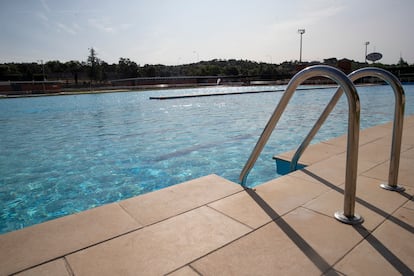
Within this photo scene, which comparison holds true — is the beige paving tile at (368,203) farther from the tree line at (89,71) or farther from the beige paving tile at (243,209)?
the tree line at (89,71)

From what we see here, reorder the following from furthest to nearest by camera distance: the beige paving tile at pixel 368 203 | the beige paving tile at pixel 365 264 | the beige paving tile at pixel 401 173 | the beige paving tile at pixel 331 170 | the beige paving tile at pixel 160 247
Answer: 1. the beige paving tile at pixel 331 170
2. the beige paving tile at pixel 401 173
3. the beige paving tile at pixel 368 203
4. the beige paving tile at pixel 160 247
5. the beige paving tile at pixel 365 264

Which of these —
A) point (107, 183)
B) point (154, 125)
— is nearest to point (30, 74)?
point (154, 125)

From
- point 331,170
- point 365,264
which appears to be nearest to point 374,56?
point 331,170

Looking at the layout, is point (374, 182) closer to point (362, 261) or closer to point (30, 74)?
point (362, 261)

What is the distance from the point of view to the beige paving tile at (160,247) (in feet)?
5.10

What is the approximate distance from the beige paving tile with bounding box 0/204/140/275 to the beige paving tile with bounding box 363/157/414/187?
2.43 meters

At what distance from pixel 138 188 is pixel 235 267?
3.32 m

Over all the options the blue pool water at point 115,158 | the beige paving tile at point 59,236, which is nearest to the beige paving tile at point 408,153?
the blue pool water at point 115,158

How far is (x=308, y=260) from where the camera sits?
155cm

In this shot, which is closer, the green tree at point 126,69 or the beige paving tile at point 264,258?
→ the beige paving tile at point 264,258

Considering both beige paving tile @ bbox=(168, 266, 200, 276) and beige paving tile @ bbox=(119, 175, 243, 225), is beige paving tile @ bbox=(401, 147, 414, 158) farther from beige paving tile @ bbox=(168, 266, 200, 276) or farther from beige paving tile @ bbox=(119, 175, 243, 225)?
beige paving tile @ bbox=(168, 266, 200, 276)

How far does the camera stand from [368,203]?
7.26 ft

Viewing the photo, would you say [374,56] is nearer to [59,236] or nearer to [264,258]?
[264,258]

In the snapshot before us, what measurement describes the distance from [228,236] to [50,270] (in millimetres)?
1064
